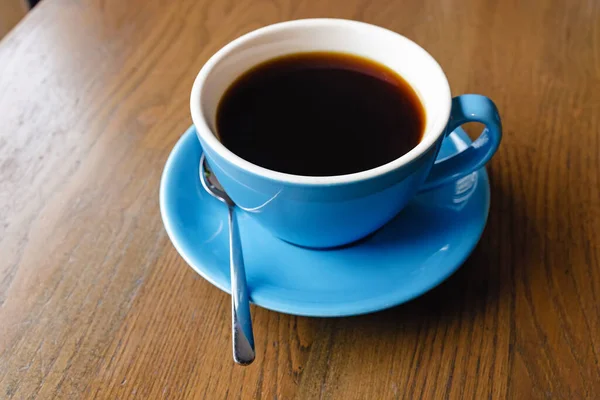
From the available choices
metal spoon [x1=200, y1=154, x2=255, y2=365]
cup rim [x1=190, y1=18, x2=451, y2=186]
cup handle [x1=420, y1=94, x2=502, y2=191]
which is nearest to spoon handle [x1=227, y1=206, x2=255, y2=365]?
metal spoon [x1=200, y1=154, x2=255, y2=365]

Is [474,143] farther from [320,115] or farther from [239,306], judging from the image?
[239,306]

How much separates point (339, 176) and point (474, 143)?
0.63 ft

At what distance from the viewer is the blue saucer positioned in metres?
0.51

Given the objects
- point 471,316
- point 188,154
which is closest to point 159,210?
point 188,154

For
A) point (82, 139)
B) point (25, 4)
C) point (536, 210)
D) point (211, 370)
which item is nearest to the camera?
point (211, 370)

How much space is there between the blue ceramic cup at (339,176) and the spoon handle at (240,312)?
51 mm

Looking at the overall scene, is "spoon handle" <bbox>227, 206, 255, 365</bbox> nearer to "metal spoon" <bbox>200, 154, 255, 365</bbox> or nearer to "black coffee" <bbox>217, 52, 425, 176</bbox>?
"metal spoon" <bbox>200, 154, 255, 365</bbox>

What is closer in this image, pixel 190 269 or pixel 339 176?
pixel 339 176

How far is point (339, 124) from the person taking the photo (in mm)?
600

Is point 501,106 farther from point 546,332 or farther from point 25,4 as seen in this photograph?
point 25,4

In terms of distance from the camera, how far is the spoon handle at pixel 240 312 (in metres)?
0.48

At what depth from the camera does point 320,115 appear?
1.99 feet

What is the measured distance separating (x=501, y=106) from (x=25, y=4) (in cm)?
120

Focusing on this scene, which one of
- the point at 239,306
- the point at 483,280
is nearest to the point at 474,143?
the point at 483,280
